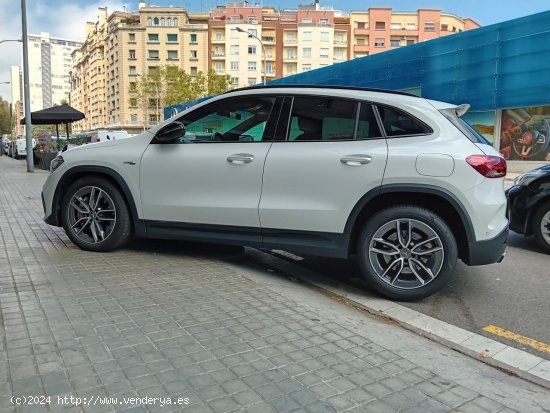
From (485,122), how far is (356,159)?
18947mm

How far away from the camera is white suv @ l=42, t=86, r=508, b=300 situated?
411cm

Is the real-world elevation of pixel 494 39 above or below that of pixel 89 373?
above

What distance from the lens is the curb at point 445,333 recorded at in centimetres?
313

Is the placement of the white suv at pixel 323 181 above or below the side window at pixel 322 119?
below

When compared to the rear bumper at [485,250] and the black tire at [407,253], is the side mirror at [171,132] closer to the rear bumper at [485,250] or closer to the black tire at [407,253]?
the black tire at [407,253]

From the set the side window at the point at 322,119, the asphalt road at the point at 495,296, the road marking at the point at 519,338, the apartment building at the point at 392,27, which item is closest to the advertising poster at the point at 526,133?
the asphalt road at the point at 495,296

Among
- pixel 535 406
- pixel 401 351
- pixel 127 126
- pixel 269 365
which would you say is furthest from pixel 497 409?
pixel 127 126

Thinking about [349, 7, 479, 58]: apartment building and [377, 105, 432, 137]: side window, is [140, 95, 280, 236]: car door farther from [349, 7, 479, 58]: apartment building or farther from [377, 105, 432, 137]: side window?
[349, 7, 479, 58]: apartment building

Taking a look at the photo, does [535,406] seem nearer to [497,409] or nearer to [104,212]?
[497,409]

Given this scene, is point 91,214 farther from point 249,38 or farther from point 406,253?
point 249,38

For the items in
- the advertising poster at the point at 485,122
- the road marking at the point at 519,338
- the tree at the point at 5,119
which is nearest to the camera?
the road marking at the point at 519,338

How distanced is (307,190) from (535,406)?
8.02 feet

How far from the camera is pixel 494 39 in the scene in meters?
19.7

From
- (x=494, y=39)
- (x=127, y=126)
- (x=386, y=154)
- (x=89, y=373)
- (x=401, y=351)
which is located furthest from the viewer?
(x=127, y=126)
